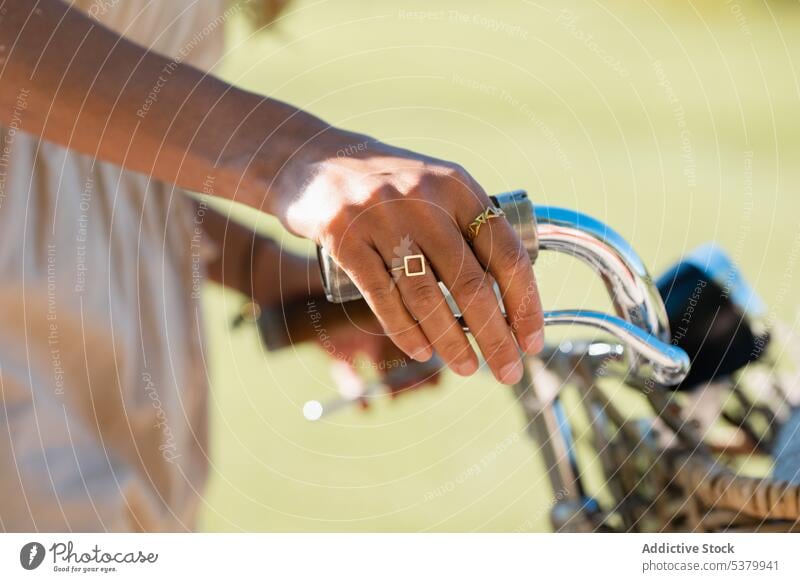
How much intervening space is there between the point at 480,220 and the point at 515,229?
0.03m

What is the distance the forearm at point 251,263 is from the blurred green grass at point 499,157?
1.9 inches

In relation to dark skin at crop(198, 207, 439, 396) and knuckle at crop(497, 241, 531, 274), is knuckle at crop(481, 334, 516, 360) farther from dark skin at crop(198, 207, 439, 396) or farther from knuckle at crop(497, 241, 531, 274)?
dark skin at crop(198, 207, 439, 396)

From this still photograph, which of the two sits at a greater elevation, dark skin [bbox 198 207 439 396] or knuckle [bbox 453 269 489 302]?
dark skin [bbox 198 207 439 396]

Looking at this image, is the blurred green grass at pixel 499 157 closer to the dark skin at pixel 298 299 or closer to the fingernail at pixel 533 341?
the dark skin at pixel 298 299

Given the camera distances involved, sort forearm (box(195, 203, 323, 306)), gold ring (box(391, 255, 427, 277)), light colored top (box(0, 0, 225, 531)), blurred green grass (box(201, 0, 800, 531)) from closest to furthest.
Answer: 1. gold ring (box(391, 255, 427, 277))
2. light colored top (box(0, 0, 225, 531))
3. forearm (box(195, 203, 323, 306))
4. blurred green grass (box(201, 0, 800, 531))

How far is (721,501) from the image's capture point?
1.75 ft

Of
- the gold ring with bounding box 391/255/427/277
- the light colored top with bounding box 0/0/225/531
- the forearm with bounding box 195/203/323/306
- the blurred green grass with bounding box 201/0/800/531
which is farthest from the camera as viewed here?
the blurred green grass with bounding box 201/0/800/531

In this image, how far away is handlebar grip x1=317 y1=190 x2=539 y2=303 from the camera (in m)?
0.41

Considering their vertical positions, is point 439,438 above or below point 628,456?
above

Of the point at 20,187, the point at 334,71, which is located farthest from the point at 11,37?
the point at 334,71

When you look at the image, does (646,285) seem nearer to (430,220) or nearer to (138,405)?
(430,220)

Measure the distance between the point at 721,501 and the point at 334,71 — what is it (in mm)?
1242

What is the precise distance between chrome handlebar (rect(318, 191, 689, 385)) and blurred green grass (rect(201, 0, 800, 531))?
25 cm

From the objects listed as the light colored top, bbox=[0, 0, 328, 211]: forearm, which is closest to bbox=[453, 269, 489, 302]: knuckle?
bbox=[0, 0, 328, 211]: forearm
